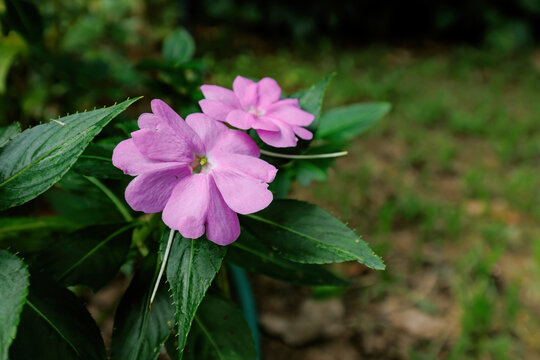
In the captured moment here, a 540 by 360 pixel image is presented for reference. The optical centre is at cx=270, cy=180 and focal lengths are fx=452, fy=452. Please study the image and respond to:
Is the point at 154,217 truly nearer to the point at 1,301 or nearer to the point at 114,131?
the point at 114,131

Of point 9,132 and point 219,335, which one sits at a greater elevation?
point 9,132

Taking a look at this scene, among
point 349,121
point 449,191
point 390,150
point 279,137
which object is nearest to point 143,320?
point 279,137

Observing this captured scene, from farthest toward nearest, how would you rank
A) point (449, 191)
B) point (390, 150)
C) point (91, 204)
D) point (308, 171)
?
point (390, 150)
point (449, 191)
point (91, 204)
point (308, 171)

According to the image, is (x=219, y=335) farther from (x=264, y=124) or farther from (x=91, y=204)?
(x=91, y=204)

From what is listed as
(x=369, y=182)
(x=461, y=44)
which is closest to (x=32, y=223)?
(x=369, y=182)

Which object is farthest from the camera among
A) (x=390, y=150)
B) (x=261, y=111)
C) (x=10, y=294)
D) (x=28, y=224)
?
(x=390, y=150)

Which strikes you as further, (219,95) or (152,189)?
(219,95)

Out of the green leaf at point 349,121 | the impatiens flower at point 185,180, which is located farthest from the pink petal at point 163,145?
the green leaf at point 349,121
